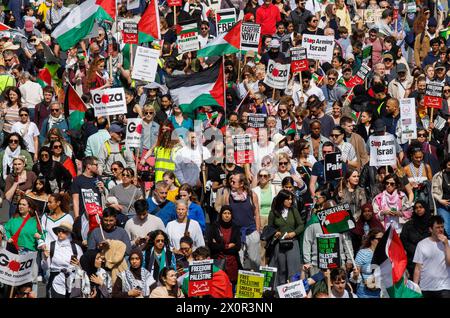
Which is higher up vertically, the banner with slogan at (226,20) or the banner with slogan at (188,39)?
the banner with slogan at (226,20)

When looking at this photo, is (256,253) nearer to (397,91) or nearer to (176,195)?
(176,195)

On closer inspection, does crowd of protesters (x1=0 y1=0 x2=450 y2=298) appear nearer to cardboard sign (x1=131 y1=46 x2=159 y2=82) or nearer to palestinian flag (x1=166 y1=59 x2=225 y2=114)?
palestinian flag (x1=166 y1=59 x2=225 y2=114)

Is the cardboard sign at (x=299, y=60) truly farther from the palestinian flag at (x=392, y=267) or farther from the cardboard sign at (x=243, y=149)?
the palestinian flag at (x=392, y=267)

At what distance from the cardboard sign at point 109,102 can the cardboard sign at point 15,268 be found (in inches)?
225

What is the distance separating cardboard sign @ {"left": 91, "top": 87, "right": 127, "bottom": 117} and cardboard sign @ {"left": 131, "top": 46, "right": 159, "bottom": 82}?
1478 mm

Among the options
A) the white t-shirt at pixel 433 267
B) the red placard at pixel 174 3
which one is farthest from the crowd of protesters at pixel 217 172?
the red placard at pixel 174 3

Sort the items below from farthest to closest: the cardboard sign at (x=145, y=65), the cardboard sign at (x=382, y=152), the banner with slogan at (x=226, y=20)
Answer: the banner with slogan at (x=226, y=20), the cardboard sign at (x=145, y=65), the cardboard sign at (x=382, y=152)

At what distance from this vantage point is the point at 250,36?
27.5 metres

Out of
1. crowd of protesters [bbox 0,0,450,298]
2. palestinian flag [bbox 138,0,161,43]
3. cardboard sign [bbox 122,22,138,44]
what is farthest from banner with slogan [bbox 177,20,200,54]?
cardboard sign [bbox 122,22,138,44]

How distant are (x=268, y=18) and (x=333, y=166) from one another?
9.60 m

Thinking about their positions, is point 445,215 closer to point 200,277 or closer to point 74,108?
point 200,277

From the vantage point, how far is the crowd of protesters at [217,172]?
2002 centimetres

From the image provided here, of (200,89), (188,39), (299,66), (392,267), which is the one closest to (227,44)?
(299,66)
